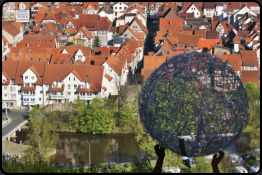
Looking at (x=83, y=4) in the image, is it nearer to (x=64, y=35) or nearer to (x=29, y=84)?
(x=64, y=35)

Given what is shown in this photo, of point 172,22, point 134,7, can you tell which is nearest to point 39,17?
point 134,7

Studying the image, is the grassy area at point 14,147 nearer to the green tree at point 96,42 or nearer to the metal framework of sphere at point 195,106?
the metal framework of sphere at point 195,106

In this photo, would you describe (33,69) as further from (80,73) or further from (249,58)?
(249,58)

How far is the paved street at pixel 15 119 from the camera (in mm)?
26244

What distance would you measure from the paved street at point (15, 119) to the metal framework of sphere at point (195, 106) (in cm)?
1773

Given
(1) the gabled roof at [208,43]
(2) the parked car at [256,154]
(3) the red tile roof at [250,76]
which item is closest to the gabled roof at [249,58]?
(3) the red tile roof at [250,76]

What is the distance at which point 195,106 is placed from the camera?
9625 millimetres

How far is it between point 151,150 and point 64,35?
29.7 metres

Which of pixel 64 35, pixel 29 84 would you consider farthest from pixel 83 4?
pixel 29 84

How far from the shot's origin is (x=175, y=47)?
130 feet

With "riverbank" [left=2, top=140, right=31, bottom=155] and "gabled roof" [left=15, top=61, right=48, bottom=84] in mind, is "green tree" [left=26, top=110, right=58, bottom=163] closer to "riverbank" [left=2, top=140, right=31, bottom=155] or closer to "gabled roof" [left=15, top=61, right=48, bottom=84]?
"riverbank" [left=2, top=140, right=31, bottom=155]

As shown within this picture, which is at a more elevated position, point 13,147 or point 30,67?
point 30,67

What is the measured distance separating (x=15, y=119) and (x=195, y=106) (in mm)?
20773

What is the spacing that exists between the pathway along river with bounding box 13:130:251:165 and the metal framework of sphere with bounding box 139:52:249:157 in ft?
42.1
